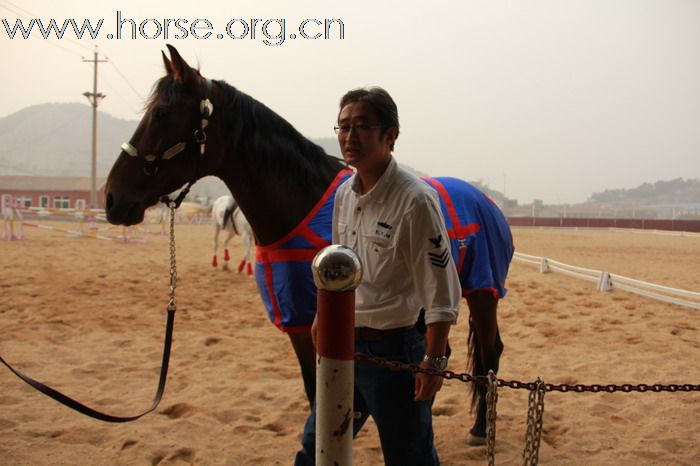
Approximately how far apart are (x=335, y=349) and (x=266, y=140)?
141 centimetres

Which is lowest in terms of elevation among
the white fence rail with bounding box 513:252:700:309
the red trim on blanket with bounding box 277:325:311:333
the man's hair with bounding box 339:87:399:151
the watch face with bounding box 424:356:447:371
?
the white fence rail with bounding box 513:252:700:309

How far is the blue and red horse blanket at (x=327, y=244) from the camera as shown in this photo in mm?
2195

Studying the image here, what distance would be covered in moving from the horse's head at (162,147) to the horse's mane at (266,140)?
6.0 inches

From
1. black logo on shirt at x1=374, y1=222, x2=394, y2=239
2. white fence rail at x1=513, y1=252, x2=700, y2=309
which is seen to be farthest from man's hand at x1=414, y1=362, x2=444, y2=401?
white fence rail at x1=513, y1=252, x2=700, y2=309

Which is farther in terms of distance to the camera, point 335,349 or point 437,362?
point 437,362

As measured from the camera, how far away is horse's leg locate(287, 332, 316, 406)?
2.23m

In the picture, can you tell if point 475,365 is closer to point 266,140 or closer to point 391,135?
point 266,140

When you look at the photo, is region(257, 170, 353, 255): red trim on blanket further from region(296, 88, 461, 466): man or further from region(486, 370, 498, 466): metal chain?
region(486, 370, 498, 466): metal chain

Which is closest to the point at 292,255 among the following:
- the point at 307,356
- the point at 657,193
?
the point at 307,356

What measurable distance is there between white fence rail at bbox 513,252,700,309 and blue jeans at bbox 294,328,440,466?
19.3ft

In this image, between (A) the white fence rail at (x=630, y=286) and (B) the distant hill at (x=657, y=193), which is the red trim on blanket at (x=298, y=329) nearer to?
(A) the white fence rail at (x=630, y=286)

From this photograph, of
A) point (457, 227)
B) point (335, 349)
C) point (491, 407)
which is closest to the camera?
point (335, 349)

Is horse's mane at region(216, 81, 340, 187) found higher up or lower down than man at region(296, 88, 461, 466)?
higher up

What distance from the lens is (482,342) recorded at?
282 cm
